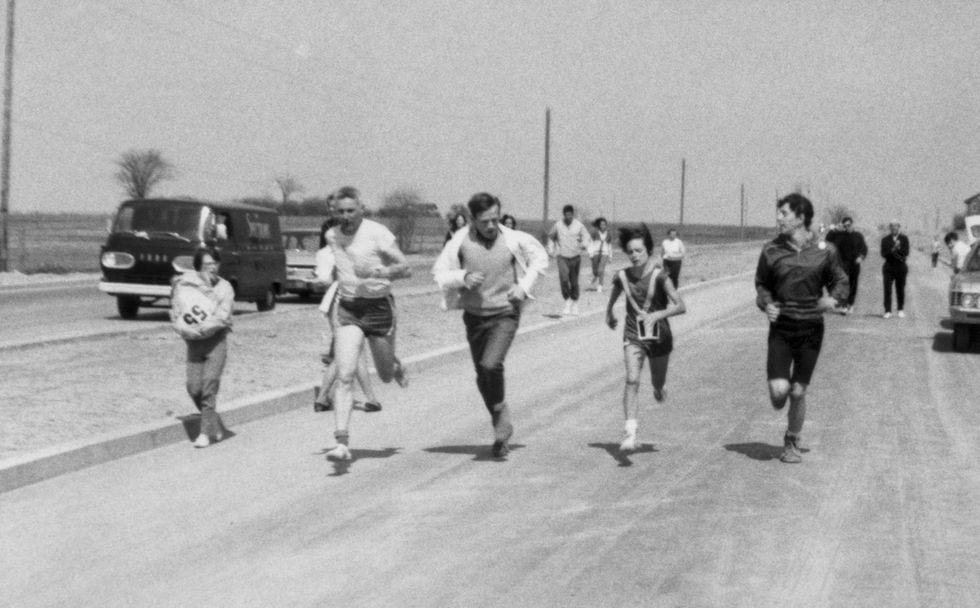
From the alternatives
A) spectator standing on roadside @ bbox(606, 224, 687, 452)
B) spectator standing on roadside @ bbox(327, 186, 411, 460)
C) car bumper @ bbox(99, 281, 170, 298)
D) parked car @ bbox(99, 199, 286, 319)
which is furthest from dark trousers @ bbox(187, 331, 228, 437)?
car bumper @ bbox(99, 281, 170, 298)

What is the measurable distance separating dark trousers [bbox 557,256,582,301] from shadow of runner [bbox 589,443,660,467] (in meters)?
13.7

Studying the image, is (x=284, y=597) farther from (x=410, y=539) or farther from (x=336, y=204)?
(x=336, y=204)

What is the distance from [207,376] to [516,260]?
267cm

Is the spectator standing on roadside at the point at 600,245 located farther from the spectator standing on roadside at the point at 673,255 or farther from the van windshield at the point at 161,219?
the van windshield at the point at 161,219

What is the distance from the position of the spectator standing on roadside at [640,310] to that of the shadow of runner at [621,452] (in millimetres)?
46

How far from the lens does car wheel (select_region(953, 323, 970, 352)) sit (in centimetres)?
1811

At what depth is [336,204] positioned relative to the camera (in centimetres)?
922

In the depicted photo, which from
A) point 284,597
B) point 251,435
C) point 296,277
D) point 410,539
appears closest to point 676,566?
point 410,539

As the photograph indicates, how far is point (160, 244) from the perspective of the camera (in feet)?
72.8

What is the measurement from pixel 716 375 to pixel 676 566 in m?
8.82

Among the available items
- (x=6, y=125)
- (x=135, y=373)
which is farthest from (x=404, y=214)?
(x=135, y=373)

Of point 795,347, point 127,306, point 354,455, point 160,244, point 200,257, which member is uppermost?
point 160,244

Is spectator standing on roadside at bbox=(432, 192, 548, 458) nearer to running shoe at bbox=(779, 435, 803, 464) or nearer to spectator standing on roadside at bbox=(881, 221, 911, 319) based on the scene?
running shoe at bbox=(779, 435, 803, 464)

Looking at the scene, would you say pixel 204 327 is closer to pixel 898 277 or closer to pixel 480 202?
pixel 480 202
